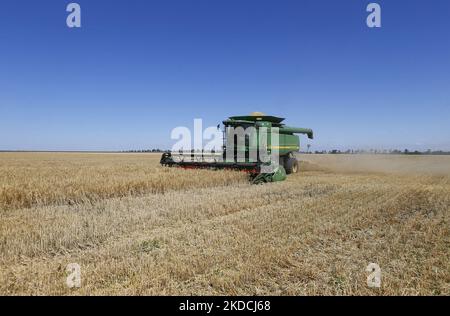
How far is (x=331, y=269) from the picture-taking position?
3887mm

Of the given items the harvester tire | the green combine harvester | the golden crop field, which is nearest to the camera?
the golden crop field

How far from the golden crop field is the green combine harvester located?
4443mm

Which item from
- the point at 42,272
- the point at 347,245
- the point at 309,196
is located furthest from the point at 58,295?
the point at 309,196

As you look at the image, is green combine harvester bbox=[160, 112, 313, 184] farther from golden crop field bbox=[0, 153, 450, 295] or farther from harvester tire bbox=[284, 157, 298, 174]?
golden crop field bbox=[0, 153, 450, 295]

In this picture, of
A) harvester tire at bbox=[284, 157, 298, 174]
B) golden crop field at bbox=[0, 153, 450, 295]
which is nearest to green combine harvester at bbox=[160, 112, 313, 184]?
harvester tire at bbox=[284, 157, 298, 174]

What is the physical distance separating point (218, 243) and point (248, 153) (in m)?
10.0

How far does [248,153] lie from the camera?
574 inches

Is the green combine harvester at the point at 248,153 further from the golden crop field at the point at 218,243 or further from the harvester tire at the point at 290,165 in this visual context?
the golden crop field at the point at 218,243

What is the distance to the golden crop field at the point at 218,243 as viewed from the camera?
3.42 meters

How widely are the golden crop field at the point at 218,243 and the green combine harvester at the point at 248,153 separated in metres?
4.44

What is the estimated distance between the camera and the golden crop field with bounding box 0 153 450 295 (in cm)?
342

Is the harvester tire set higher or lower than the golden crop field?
higher

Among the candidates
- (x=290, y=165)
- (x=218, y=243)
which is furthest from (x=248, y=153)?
(x=218, y=243)
